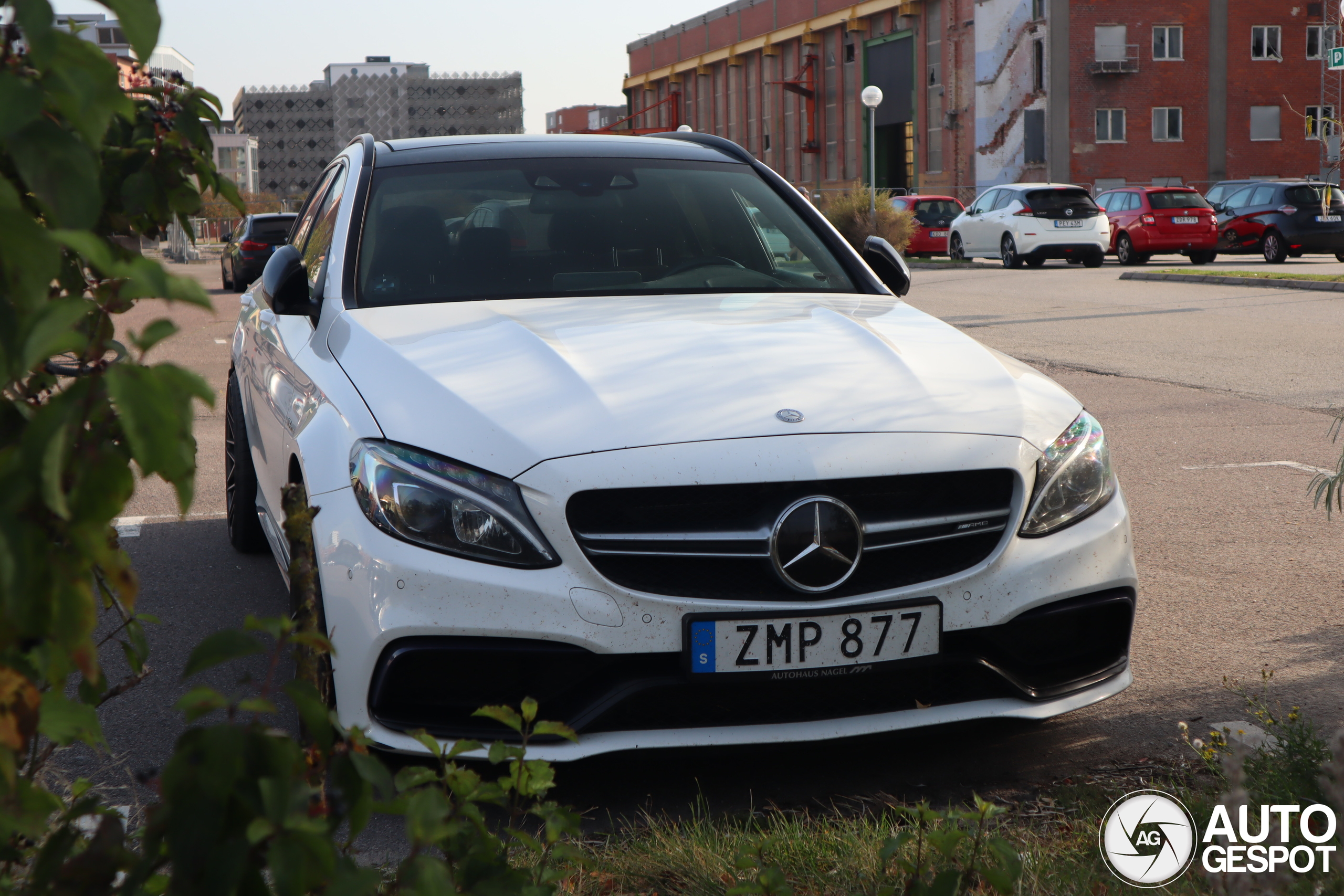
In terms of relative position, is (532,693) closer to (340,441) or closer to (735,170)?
(340,441)

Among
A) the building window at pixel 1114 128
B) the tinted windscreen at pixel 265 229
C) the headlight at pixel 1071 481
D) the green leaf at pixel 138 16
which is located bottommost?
the headlight at pixel 1071 481

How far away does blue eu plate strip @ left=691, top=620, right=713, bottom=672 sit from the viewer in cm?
→ 261

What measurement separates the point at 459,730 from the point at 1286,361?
31.6 feet

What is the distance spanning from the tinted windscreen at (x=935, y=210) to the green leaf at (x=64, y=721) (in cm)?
3274

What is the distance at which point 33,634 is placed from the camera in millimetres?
820

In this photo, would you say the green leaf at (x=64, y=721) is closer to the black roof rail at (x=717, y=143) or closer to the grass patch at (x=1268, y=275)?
the black roof rail at (x=717, y=143)

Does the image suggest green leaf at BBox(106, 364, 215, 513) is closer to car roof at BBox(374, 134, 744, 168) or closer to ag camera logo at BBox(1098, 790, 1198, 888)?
ag camera logo at BBox(1098, 790, 1198, 888)

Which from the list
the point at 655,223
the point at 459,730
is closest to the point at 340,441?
the point at 459,730

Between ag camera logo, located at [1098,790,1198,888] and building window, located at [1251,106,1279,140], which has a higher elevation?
building window, located at [1251,106,1279,140]

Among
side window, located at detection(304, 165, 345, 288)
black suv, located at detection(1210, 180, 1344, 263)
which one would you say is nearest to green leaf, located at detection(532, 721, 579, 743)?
side window, located at detection(304, 165, 345, 288)

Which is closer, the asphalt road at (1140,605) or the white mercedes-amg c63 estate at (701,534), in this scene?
the white mercedes-amg c63 estate at (701,534)

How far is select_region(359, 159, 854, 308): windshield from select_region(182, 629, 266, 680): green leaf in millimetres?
2876

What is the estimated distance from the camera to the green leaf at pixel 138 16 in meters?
0.85

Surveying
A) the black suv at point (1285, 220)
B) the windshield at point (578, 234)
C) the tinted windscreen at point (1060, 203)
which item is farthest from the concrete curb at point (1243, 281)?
the windshield at point (578, 234)
